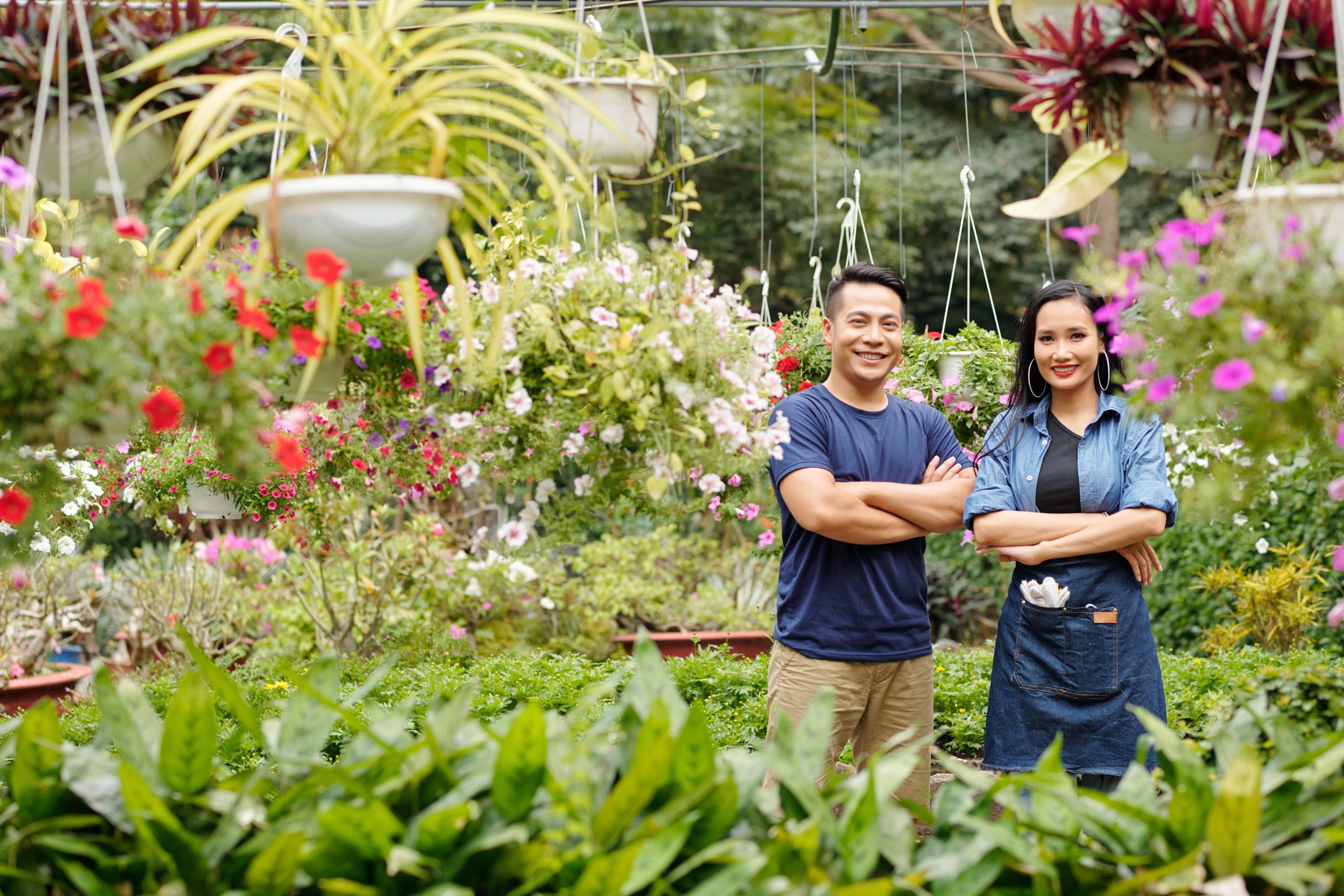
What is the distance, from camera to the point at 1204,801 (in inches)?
77.3

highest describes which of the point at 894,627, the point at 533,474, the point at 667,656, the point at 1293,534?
the point at 533,474

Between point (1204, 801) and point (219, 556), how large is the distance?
6473mm

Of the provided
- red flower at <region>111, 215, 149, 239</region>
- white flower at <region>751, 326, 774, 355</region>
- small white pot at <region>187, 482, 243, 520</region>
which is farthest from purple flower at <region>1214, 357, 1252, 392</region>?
small white pot at <region>187, 482, 243, 520</region>

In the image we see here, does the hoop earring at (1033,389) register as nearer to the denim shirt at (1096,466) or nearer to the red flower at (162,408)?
the denim shirt at (1096,466)

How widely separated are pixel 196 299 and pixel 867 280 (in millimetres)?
1775

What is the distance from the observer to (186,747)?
2.07 meters

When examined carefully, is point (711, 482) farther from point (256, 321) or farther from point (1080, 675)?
point (256, 321)

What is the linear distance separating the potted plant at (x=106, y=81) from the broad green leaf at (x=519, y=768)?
1258 mm

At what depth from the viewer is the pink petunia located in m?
1.70

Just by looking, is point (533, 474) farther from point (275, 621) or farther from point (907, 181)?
point (907, 181)

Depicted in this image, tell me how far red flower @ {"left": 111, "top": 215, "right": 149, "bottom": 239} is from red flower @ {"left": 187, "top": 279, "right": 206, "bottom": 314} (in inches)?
6.1

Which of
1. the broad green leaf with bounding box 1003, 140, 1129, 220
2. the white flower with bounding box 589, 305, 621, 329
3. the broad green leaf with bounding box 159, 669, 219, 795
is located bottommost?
the broad green leaf with bounding box 159, 669, 219, 795

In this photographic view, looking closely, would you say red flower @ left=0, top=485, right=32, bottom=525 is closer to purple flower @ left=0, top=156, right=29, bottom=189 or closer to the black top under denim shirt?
purple flower @ left=0, top=156, right=29, bottom=189

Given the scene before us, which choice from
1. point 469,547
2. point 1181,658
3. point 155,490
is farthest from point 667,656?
point 155,490
